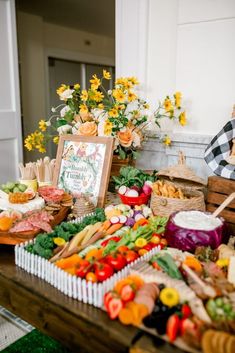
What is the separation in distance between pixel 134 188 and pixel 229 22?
0.92 metres

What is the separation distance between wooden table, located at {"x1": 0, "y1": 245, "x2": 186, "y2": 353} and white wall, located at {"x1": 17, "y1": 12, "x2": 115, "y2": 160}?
10.7 feet

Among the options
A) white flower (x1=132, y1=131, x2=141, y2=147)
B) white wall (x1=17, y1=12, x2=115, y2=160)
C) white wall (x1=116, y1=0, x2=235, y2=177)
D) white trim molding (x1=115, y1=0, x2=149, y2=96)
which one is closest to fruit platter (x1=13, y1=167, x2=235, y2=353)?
white flower (x1=132, y1=131, x2=141, y2=147)

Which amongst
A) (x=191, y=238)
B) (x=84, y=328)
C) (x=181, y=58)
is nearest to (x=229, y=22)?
(x=181, y=58)

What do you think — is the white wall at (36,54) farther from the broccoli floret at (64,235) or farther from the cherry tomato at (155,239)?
the cherry tomato at (155,239)

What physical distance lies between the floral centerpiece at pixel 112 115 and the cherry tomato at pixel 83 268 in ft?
2.40

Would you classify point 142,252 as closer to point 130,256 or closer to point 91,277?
point 130,256

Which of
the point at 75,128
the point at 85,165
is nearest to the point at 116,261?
the point at 85,165

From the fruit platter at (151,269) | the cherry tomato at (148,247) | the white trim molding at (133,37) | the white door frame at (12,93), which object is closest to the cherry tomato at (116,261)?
the fruit platter at (151,269)

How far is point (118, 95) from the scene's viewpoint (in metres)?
1.54

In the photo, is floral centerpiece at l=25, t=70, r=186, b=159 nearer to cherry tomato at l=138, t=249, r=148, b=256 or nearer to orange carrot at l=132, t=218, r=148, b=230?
orange carrot at l=132, t=218, r=148, b=230

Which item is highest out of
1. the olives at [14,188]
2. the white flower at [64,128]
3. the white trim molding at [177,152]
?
the white flower at [64,128]

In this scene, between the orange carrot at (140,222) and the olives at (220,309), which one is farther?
the orange carrot at (140,222)

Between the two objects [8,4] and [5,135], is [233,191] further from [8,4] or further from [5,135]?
[8,4]

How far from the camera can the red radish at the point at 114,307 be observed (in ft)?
2.65
